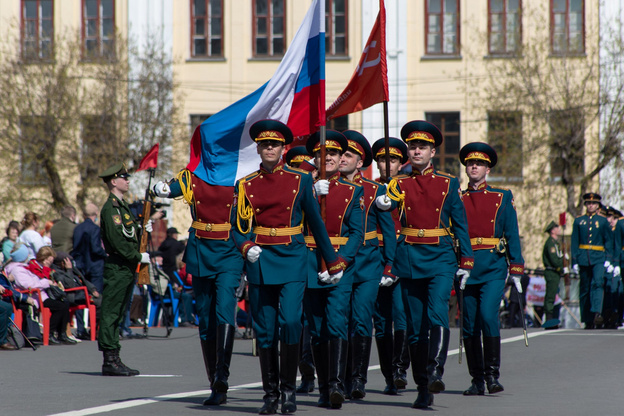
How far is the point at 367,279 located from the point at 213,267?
4.15ft

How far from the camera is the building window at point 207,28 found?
119ft

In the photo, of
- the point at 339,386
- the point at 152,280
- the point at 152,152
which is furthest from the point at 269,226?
the point at 152,280

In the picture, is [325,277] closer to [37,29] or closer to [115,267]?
[115,267]

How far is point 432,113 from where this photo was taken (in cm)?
3622

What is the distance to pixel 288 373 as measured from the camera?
8.80 m

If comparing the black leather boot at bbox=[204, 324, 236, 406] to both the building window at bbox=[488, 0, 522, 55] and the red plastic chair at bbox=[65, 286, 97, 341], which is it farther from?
the building window at bbox=[488, 0, 522, 55]

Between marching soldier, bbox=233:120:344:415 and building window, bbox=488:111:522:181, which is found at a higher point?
building window, bbox=488:111:522:181

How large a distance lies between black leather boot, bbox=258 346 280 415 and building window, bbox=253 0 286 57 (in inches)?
1101

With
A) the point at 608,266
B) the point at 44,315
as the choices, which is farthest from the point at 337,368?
the point at 608,266

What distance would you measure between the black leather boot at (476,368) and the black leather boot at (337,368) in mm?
1513

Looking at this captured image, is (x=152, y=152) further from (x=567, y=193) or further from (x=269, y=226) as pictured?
(x=567, y=193)

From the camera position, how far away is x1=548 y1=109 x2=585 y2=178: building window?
1248 inches

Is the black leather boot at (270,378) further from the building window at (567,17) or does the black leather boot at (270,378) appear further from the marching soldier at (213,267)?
the building window at (567,17)

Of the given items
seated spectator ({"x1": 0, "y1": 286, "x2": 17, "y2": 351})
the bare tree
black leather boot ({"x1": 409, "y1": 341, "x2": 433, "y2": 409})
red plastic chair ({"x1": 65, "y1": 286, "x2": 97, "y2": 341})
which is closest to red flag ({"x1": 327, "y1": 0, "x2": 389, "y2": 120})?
black leather boot ({"x1": 409, "y1": 341, "x2": 433, "y2": 409})
